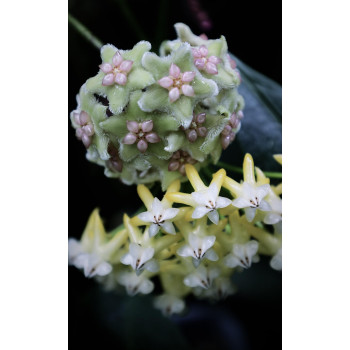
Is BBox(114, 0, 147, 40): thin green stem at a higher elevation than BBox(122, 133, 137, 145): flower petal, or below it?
higher

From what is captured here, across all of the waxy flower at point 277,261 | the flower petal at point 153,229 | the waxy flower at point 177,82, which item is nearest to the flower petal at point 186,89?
the waxy flower at point 177,82

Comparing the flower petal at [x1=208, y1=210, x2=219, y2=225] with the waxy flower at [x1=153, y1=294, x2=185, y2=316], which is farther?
the waxy flower at [x1=153, y1=294, x2=185, y2=316]

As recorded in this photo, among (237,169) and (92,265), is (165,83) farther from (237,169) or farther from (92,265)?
(92,265)

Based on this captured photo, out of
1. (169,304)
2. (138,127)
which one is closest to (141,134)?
(138,127)

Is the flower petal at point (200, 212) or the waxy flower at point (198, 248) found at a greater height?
the flower petal at point (200, 212)

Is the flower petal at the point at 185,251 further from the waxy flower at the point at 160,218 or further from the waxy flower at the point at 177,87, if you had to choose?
the waxy flower at the point at 177,87

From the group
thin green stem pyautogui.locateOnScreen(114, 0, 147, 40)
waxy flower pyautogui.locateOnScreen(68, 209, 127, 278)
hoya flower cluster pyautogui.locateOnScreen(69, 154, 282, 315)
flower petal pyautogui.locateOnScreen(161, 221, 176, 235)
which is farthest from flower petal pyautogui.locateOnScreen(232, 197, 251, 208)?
thin green stem pyautogui.locateOnScreen(114, 0, 147, 40)

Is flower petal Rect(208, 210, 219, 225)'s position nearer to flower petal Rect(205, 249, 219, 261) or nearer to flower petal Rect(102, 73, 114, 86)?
flower petal Rect(205, 249, 219, 261)
